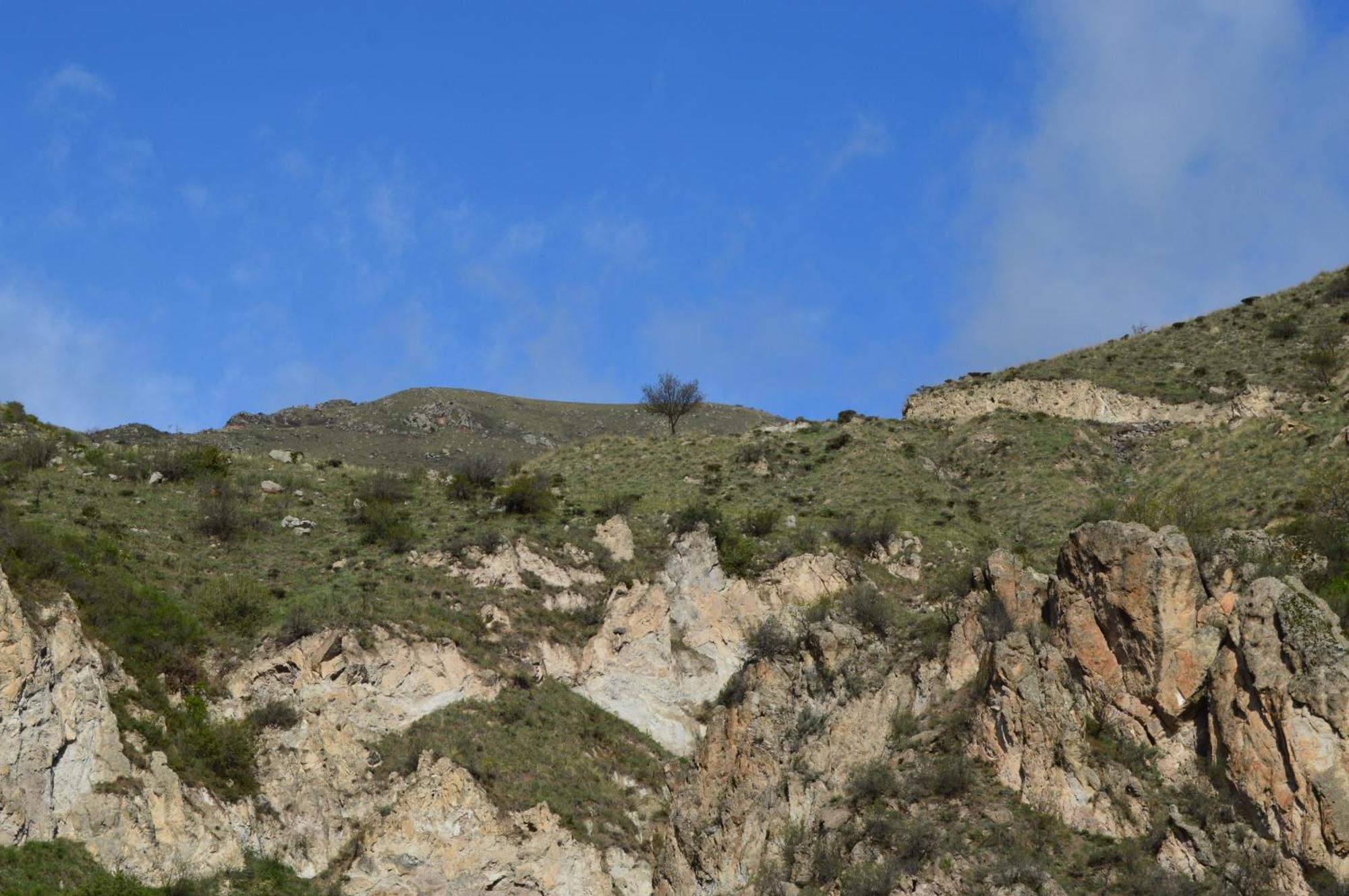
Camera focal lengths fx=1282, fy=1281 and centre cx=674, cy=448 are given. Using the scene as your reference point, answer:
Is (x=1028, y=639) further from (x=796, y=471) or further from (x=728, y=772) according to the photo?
(x=796, y=471)

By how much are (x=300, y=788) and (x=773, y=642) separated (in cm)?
1594

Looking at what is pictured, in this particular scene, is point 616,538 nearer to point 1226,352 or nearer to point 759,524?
point 759,524

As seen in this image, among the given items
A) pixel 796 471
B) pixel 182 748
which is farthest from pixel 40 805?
pixel 796 471

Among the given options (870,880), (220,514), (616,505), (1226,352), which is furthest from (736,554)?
(1226,352)

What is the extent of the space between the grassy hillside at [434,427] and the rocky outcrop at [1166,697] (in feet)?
168

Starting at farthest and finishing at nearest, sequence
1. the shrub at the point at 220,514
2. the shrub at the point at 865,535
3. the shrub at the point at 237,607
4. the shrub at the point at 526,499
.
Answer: the shrub at the point at 526,499 < the shrub at the point at 865,535 < the shrub at the point at 220,514 < the shrub at the point at 237,607

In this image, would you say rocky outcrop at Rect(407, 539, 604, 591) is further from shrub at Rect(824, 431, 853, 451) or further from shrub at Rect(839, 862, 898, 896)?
shrub at Rect(824, 431, 853, 451)

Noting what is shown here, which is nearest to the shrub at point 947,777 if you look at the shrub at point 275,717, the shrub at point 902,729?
the shrub at point 902,729

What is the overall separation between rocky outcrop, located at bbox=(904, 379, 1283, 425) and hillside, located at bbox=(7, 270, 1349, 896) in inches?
291

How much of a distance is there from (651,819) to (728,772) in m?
2.90

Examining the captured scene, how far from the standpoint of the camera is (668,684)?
4584cm

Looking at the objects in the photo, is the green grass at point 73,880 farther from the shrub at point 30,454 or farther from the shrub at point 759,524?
the shrub at point 30,454

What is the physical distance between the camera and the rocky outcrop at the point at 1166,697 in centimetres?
3162

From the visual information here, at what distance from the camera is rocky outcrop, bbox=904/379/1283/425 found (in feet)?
220
